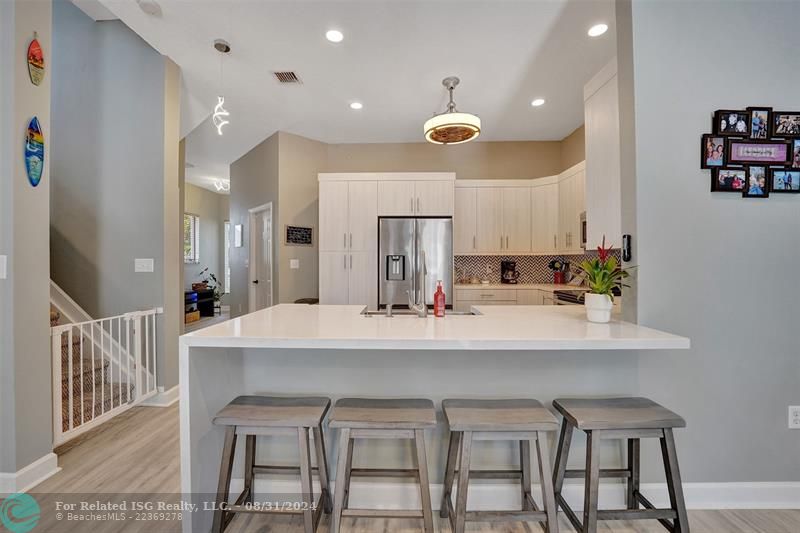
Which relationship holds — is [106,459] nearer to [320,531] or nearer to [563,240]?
[320,531]

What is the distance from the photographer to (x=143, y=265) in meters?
3.08

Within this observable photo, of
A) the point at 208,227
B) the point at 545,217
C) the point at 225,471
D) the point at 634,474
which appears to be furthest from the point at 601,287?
the point at 208,227

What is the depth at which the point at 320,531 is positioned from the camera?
1.62 metres

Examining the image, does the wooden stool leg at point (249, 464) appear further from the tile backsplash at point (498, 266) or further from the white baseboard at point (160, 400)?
the tile backsplash at point (498, 266)

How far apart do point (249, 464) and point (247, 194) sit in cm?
467

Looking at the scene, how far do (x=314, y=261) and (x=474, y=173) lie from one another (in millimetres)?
2623

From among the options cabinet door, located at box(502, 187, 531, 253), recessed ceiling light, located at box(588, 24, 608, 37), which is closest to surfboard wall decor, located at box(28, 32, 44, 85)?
recessed ceiling light, located at box(588, 24, 608, 37)

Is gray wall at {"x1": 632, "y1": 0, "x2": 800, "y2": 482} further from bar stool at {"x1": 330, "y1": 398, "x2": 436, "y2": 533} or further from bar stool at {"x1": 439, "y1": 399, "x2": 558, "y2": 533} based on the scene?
bar stool at {"x1": 330, "y1": 398, "x2": 436, "y2": 533}

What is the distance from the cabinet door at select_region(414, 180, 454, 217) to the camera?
14.5ft

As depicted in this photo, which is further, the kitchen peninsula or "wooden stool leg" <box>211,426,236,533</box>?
the kitchen peninsula

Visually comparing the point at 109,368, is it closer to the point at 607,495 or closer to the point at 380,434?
the point at 380,434

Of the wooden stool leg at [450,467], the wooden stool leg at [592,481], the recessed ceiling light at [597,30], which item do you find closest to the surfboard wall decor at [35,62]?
the wooden stool leg at [450,467]

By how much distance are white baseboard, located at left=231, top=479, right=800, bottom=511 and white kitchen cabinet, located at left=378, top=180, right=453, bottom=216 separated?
3.18m

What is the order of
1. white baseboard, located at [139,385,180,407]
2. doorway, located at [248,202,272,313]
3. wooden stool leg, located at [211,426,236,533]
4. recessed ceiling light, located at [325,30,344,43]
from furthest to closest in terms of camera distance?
doorway, located at [248,202,272,313]
white baseboard, located at [139,385,180,407]
recessed ceiling light, located at [325,30,344,43]
wooden stool leg, located at [211,426,236,533]
